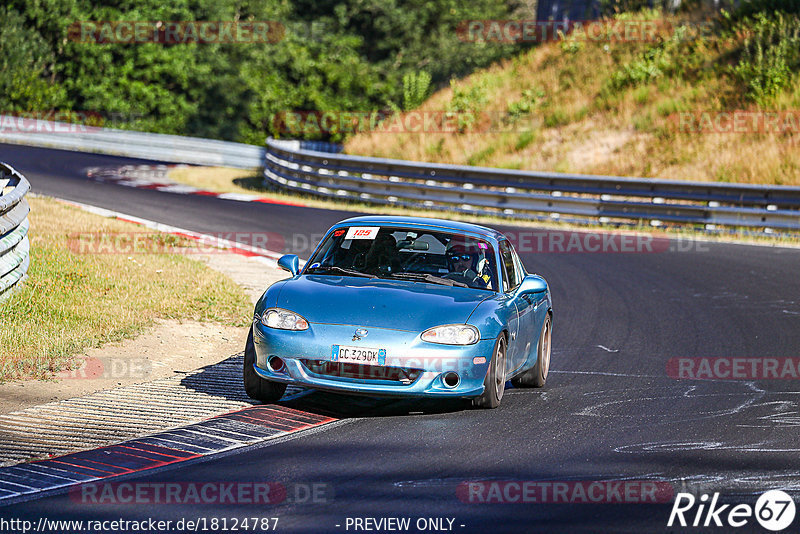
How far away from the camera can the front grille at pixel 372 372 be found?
7.80 m

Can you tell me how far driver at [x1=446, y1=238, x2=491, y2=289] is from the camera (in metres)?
9.06

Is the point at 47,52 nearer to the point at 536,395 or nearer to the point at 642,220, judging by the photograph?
the point at 642,220

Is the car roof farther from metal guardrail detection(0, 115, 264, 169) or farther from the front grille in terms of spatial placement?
metal guardrail detection(0, 115, 264, 169)

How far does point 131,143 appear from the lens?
39.0 meters

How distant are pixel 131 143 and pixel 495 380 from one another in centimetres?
3266

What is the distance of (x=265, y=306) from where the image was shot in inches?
325

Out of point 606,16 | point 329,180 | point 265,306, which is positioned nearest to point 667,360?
point 265,306

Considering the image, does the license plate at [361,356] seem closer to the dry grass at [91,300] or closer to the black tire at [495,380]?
the black tire at [495,380]

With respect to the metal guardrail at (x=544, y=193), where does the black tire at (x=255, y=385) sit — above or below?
above

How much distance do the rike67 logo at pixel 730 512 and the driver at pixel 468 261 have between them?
328cm
